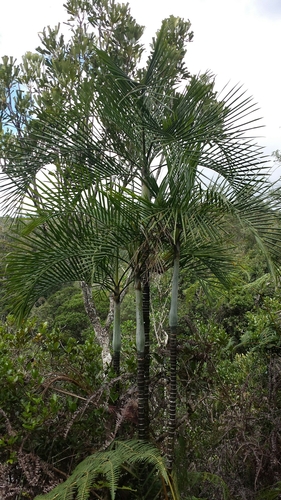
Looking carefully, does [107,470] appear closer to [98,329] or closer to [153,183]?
[153,183]

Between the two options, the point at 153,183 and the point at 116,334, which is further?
the point at 116,334


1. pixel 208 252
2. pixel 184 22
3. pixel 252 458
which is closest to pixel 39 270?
pixel 208 252

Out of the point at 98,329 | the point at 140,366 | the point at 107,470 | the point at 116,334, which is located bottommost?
the point at 98,329

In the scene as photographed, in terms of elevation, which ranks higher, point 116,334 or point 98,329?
point 116,334

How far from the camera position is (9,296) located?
2.24 metres

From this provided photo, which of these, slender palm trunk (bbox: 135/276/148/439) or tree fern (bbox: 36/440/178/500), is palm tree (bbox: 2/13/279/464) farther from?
tree fern (bbox: 36/440/178/500)

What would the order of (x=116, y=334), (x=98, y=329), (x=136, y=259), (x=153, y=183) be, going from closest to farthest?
1. (x=136, y=259)
2. (x=153, y=183)
3. (x=116, y=334)
4. (x=98, y=329)

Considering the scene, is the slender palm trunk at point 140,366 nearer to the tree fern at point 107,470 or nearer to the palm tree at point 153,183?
the palm tree at point 153,183

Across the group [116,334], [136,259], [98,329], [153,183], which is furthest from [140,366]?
[98,329]

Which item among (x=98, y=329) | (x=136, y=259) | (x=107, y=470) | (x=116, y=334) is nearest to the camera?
(x=107, y=470)

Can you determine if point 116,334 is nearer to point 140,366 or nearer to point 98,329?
point 140,366

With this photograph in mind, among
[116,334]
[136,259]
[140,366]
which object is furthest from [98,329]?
[136,259]

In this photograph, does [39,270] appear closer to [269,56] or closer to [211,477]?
[211,477]

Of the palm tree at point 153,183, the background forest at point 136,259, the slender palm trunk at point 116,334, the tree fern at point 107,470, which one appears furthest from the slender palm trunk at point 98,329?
the tree fern at point 107,470
